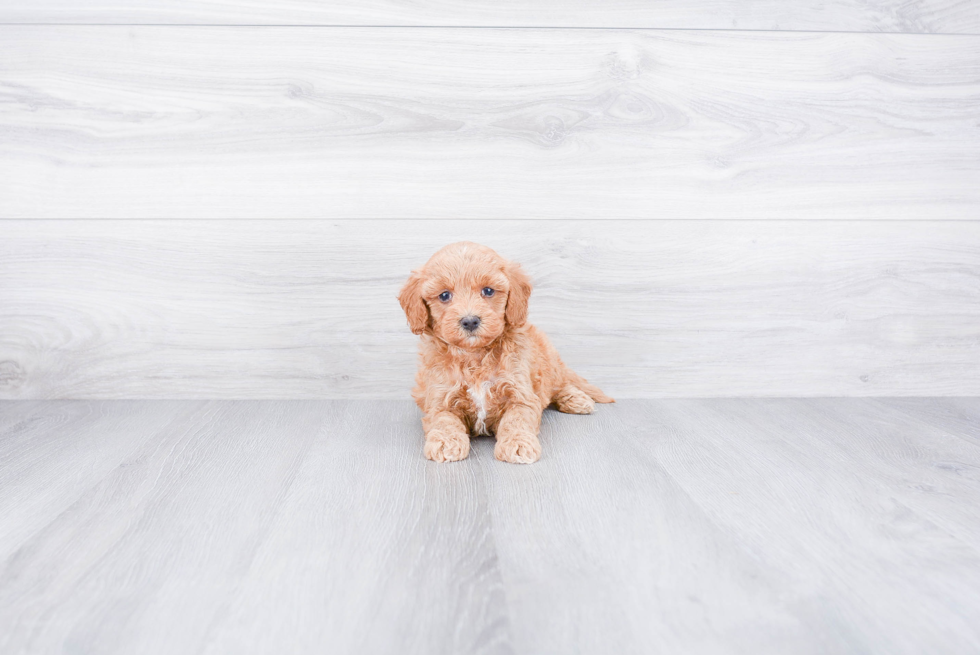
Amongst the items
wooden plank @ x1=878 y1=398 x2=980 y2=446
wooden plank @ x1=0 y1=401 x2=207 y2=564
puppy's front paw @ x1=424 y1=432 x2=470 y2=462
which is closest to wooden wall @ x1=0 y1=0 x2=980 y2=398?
wooden plank @ x1=0 y1=401 x2=207 y2=564

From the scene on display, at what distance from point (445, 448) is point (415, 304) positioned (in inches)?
11.9

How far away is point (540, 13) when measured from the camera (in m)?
1.66

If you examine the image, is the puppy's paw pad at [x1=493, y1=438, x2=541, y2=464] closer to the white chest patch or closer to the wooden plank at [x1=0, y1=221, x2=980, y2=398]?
the white chest patch

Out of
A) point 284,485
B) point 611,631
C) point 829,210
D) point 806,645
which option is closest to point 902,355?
point 829,210

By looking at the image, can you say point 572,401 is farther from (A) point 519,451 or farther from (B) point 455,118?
(B) point 455,118

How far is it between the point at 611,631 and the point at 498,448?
0.59 m

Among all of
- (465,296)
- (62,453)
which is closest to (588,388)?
(465,296)

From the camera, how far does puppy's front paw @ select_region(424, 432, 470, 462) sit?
127 centimetres

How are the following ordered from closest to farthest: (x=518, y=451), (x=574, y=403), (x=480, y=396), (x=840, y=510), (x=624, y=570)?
(x=624, y=570), (x=840, y=510), (x=518, y=451), (x=480, y=396), (x=574, y=403)

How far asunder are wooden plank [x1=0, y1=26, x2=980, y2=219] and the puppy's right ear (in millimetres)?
405

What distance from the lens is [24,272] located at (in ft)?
5.58

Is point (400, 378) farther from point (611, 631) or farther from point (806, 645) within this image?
point (806, 645)

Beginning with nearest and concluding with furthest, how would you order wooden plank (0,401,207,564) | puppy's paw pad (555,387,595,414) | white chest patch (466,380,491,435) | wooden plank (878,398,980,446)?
wooden plank (0,401,207,564)
white chest patch (466,380,491,435)
wooden plank (878,398,980,446)
puppy's paw pad (555,387,595,414)

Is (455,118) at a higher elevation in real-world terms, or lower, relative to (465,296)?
higher
